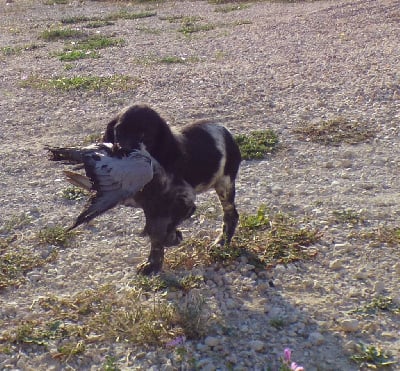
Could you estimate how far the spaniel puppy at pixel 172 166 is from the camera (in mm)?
4984

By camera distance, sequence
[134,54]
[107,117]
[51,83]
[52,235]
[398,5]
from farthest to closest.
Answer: [398,5] → [134,54] → [51,83] → [107,117] → [52,235]

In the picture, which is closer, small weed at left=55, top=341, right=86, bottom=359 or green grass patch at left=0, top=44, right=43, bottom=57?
small weed at left=55, top=341, right=86, bottom=359

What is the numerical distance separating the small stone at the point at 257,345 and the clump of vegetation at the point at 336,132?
4.14 meters

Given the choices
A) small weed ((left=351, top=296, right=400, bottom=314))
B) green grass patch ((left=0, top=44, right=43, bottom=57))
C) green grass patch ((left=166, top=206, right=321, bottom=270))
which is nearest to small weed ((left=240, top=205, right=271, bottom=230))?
green grass patch ((left=166, top=206, right=321, bottom=270))

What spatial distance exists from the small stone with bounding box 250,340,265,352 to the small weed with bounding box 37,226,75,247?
84.6 inches

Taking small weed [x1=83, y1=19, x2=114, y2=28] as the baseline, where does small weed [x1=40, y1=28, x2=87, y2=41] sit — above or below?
above

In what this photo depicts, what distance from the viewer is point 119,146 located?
4730 millimetres

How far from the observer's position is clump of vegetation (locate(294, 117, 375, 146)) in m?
8.50

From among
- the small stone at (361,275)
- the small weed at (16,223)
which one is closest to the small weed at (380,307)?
the small stone at (361,275)

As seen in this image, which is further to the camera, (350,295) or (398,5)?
(398,5)

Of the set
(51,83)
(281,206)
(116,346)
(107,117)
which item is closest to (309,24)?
(51,83)

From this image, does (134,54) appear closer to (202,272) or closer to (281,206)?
(281,206)

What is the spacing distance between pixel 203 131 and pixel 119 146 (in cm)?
119

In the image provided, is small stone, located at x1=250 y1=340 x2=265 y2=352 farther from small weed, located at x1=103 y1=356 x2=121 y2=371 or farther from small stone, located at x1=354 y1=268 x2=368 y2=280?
small stone, located at x1=354 y1=268 x2=368 y2=280
